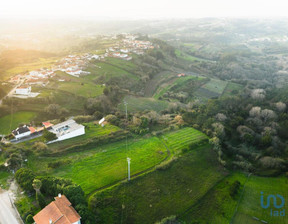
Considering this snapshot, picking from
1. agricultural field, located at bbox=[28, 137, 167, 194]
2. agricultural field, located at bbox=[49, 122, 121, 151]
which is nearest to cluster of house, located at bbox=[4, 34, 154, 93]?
agricultural field, located at bbox=[49, 122, 121, 151]

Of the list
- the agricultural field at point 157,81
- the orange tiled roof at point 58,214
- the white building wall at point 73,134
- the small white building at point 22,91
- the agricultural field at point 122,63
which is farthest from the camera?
the agricultural field at point 122,63

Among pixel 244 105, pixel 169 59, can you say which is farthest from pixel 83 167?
pixel 169 59

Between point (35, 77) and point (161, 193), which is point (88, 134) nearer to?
point (161, 193)

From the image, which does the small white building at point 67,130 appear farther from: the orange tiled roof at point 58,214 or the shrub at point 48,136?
the orange tiled roof at point 58,214

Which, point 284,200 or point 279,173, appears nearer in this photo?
point 284,200

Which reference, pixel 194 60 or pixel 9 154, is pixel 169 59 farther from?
pixel 9 154

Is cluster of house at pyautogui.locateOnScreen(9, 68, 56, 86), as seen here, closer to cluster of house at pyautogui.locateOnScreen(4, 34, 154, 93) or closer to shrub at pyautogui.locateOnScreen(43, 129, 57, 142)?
cluster of house at pyautogui.locateOnScreen(4, 34, 154, 93)

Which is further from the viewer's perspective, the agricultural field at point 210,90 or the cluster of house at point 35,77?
the agricultural field at point 210,90

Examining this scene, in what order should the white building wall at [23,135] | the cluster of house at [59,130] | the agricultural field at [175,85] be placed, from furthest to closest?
the agricultural field at [175,85], the cluster of house at [59,130], the white building wall at [23,135]

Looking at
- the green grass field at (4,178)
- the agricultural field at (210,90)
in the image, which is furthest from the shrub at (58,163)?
the agricultural field at (210,90)
